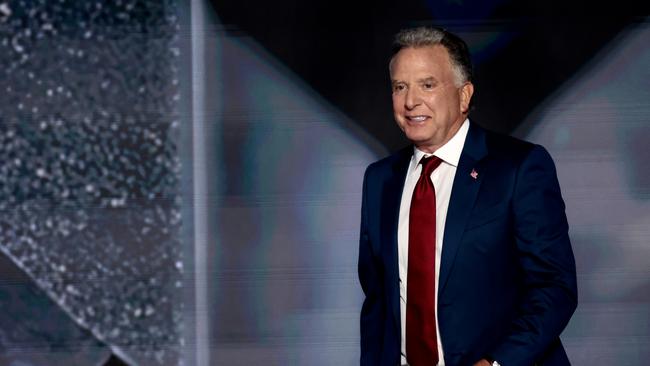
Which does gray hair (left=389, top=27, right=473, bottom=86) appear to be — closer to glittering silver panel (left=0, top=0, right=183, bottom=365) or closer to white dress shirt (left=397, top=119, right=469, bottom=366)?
white dress shirt (left=397, top=119, right=469, bottom=366)

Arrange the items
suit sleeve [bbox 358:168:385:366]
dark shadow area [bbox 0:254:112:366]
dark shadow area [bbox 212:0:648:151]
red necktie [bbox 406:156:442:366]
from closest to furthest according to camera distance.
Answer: red necktie [bbox 406:156:442:366] < suit sleeve [bbox 358:168:385:366] < dark shadow area [bbox 212:0:648:151] < dark shadow area [bbox 0:254:112:366]

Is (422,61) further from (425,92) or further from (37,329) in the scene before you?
(37,329)

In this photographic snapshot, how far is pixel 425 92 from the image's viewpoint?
1681 millimetres

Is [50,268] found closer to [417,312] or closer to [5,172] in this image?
[5,172]

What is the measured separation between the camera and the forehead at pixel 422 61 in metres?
1.67

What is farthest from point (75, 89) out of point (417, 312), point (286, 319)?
point (417, 312)

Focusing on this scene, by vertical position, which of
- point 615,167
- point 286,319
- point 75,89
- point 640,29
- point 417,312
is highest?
point 640,29

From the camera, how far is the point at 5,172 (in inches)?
108

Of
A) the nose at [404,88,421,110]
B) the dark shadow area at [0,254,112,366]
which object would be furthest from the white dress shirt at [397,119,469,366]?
the dark shadow area at [0,254,112,366]

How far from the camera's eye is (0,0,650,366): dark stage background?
103 inches

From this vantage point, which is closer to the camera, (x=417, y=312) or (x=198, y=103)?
(x=417, y=312)

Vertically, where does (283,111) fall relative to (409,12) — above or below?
below

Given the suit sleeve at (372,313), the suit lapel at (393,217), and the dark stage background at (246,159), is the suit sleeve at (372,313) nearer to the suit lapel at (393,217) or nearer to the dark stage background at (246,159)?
the suit lapel at (393,217)

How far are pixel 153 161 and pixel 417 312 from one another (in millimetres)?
1268
